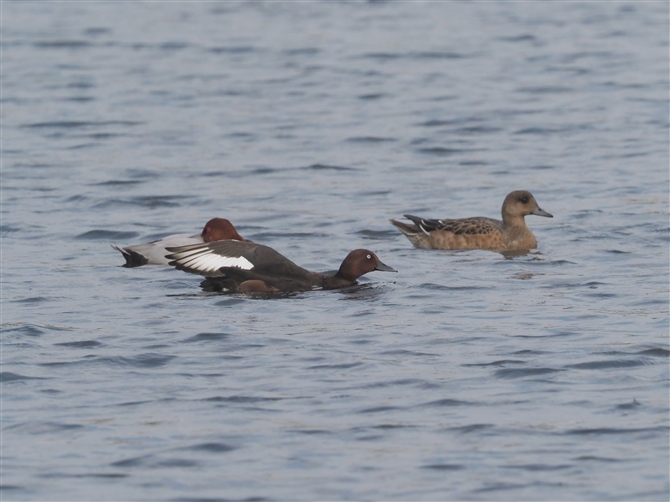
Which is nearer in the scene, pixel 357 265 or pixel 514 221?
pixel 357 265

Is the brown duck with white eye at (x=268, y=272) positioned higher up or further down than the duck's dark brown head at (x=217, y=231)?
further down

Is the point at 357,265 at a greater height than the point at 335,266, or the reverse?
the point at 357,265

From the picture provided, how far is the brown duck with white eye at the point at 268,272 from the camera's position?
1236 centimetres

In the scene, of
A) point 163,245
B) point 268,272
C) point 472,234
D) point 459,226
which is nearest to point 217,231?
point 163,245

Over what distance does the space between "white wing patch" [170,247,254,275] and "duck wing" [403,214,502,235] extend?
292 cm

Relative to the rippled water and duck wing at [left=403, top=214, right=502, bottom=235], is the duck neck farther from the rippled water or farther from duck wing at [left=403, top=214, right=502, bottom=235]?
the rippled water

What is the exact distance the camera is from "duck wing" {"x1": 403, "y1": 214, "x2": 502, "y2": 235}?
14.7 m

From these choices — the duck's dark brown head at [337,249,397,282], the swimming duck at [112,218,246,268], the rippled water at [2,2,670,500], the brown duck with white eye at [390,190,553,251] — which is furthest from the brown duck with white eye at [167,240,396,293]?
the brown duck with white eye at [390,190,553,251]

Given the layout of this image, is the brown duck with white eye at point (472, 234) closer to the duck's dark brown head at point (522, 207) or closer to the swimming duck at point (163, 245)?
the duck's dark brown head at point (522, 207)

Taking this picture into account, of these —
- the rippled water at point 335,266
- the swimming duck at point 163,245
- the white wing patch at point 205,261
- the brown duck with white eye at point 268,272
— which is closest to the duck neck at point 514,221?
the rippled water at point 335,266

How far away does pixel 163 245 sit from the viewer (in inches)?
536

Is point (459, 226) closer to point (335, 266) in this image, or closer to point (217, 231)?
point (335, 266)

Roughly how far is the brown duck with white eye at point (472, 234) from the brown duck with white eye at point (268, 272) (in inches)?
91.6

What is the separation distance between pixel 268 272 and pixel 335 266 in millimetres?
1559
